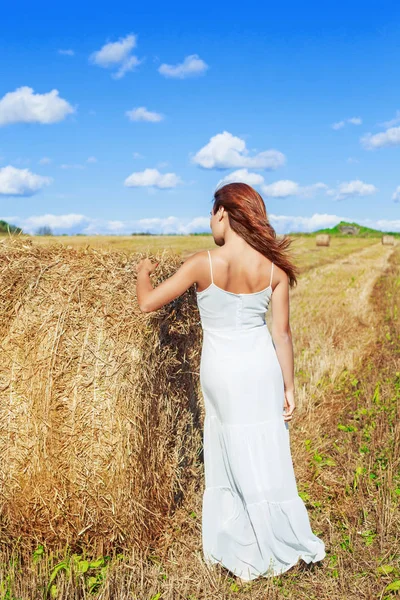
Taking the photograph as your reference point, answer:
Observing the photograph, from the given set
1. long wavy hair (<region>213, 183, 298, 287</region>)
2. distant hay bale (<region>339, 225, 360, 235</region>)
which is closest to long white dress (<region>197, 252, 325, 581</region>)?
long wavy hair (<region>213, 183, 298, 287</region>)

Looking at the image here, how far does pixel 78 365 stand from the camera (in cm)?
410

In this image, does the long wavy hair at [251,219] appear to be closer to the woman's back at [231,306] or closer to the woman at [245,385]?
the woman at [245,385]

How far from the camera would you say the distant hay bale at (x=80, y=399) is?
4.09 m

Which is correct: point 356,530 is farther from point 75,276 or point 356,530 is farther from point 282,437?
point 75,276

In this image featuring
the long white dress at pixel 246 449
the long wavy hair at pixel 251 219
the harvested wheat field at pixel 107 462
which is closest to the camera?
the long wavy hair at pixel 251 219

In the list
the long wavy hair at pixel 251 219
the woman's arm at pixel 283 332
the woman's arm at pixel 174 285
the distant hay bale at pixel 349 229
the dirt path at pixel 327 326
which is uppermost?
the distant hay bale at pixel 349 229

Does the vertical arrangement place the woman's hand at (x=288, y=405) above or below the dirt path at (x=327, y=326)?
above

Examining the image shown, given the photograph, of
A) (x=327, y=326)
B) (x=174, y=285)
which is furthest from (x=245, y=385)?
(x=327, y=326)

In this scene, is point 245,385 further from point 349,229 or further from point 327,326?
point 349,229

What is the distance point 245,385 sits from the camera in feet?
12.5

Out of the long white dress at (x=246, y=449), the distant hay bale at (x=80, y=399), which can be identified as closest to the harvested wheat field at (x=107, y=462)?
the distant hay bale at (x=80, y=399)

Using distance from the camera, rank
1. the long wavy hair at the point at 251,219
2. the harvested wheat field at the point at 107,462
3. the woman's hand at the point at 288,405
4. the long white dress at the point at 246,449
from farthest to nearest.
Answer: the woman's hand at the point at 288,405
the harvested wheat field at the point at 107,462
the long white dress at the point at 246,449
the long wavy hair at the point at 251,219

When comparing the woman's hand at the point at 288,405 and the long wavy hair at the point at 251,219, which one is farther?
the woman's hand at the point at 288,405

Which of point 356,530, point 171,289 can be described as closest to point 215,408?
point 171,289
